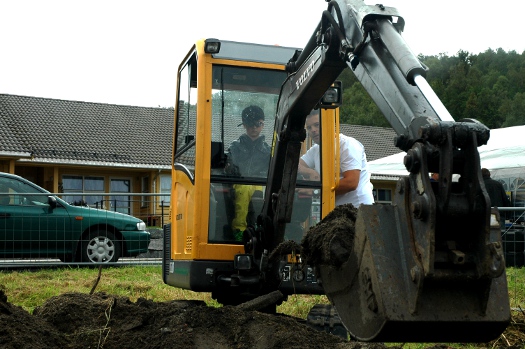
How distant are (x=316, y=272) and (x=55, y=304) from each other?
2.73m

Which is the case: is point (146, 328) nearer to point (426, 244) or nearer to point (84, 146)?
point (426, 244)

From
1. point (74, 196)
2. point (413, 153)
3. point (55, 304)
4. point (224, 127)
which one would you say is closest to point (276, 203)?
point (224, 127)

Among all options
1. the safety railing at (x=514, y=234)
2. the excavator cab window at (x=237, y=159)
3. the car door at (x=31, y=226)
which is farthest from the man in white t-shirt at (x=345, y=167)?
the car door at (x=31, y=226)

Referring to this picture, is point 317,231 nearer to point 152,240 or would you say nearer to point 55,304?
point 55,304

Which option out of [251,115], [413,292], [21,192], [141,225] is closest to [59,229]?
[21,192]

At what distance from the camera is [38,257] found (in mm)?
12078

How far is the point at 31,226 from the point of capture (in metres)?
12.1

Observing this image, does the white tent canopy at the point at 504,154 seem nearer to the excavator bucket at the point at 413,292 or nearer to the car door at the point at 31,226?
the car door at the point at 31,226

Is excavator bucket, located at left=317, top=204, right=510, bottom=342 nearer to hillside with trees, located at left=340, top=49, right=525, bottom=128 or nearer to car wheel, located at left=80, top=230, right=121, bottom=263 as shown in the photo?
car wheel, located at left=80, top=230, right=121, bottom=263

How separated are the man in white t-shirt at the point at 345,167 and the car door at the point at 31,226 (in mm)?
6762

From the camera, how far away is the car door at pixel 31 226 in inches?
474

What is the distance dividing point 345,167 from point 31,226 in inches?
279

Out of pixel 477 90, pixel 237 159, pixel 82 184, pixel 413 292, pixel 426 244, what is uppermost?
pixel 477 90

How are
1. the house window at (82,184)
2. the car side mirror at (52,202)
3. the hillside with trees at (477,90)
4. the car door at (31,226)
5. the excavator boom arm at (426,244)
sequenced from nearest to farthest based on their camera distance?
the excavator boom arm at (426,244)
the car door at (31,226)
the car side mirror at (52,202)
the house window at (82,184)
the hillside with trees at (477,90)
